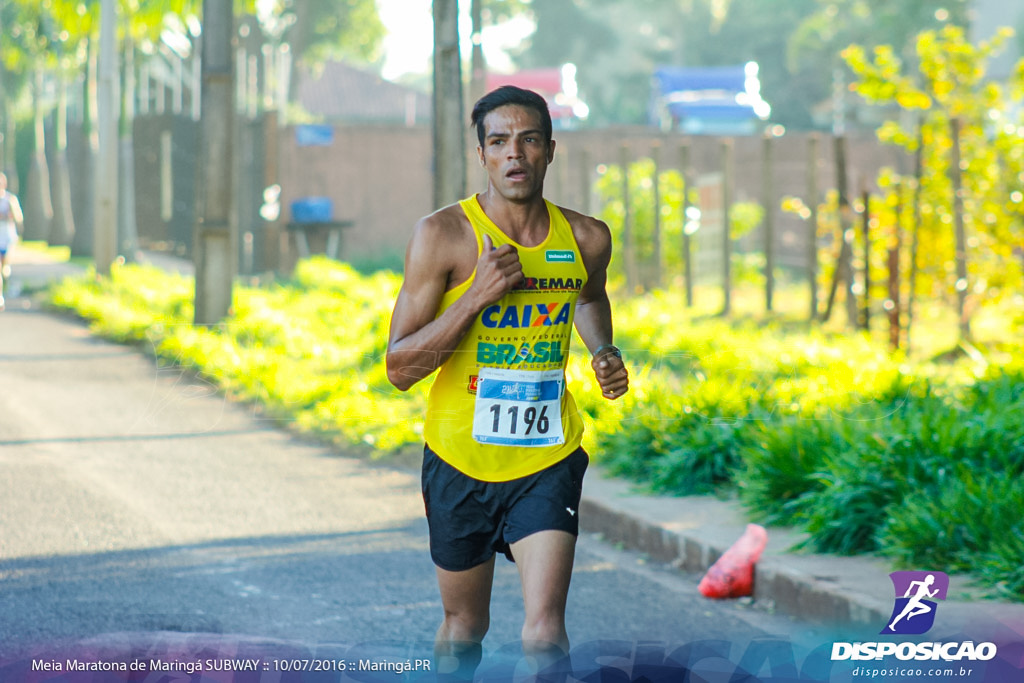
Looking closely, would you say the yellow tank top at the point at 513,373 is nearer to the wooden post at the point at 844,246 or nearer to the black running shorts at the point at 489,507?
the black running shorts at the point at 489,507

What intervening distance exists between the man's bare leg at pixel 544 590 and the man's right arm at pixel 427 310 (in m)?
0.56

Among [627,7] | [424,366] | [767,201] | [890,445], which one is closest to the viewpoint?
[424,366]

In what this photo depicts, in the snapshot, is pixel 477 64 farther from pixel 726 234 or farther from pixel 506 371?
pixel 506 371

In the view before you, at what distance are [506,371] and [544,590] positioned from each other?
59 cm

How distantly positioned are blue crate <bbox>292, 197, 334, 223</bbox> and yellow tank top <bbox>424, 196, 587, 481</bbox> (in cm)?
2216

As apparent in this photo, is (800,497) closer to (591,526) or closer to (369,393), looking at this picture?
(591,526)

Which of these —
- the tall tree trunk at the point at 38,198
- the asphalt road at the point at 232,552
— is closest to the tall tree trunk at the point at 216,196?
the asphalt road at the point at 232,552

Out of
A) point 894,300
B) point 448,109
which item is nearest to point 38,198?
point 448,109

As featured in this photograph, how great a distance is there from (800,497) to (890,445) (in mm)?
537

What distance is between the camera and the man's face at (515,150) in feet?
12.5

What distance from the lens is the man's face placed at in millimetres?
3818

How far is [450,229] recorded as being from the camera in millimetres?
3803

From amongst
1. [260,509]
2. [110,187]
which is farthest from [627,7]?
[260,509]

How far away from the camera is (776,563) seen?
21.2ft
